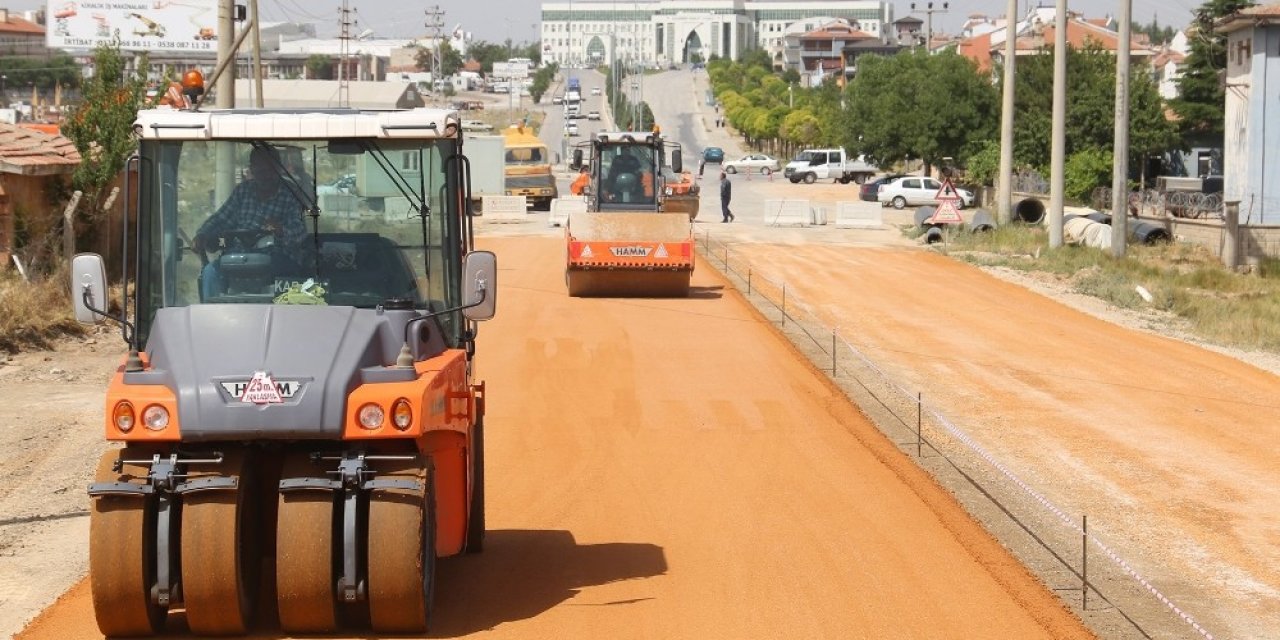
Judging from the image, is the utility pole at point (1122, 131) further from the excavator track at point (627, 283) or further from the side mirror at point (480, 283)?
the side mirror at point (480, 283)

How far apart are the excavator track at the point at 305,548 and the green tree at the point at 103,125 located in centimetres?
2162

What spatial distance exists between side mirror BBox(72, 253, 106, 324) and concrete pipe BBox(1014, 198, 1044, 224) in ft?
152

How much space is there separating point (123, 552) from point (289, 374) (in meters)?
→ 1.23

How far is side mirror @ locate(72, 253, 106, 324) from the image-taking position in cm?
876

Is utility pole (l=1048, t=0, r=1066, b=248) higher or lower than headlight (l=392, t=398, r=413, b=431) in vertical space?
higher

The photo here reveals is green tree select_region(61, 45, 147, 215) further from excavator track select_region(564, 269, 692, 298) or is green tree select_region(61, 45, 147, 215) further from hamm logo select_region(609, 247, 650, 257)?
hamm logo select_region(609, 247, 650, 257)

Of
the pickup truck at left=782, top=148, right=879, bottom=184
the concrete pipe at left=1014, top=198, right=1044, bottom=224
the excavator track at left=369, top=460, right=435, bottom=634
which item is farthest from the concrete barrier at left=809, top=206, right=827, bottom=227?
the excavator track at left=369, top=460, right=435, bottom=634

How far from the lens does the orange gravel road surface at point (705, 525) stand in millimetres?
10000

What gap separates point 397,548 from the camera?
868 cm

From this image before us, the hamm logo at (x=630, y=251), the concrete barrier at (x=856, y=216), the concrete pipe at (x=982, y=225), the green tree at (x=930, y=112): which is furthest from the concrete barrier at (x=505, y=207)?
the hamm logo at (x=630, y=251)

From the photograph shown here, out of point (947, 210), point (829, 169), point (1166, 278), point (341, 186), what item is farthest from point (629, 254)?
point (829, 169)

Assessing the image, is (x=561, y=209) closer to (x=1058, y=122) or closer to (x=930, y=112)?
(x=1058, y=122)

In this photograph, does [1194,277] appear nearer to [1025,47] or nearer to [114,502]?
[114,502]

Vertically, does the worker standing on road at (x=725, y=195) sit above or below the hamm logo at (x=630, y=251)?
above
